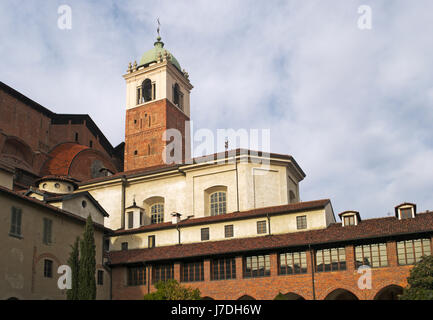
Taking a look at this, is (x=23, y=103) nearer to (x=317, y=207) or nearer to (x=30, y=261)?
(x=30, y=261)

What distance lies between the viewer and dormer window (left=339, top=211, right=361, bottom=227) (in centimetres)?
3055

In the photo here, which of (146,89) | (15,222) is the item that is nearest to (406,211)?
(15,222)

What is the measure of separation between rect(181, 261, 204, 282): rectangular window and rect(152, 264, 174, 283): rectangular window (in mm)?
829

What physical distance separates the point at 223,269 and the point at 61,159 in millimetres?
24391

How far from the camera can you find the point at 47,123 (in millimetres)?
51219

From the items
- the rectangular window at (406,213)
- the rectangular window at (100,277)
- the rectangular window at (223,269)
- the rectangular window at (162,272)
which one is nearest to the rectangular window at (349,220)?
the rectangular window at (406,213)

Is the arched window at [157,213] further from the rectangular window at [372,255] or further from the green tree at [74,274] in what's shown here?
the rectangular window at [372,255]

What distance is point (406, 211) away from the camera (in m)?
29.7

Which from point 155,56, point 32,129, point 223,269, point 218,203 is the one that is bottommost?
point 223,269

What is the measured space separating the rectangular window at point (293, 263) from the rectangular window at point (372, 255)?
10.2ft

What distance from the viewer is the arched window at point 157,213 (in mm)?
42094

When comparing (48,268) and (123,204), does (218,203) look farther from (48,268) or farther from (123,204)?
(48,268)

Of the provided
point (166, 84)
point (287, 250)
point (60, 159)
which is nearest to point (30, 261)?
point (287, 250)

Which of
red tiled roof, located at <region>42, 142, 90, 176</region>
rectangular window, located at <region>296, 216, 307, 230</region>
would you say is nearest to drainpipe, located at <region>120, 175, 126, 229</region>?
red tiled roof, located at <region>42, 142, 90, 176</region>
